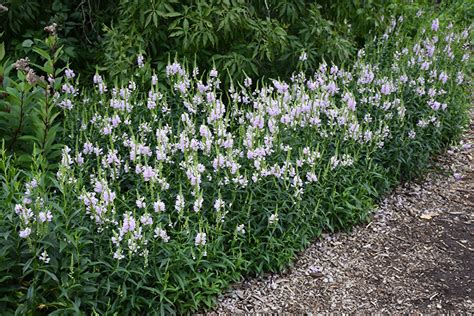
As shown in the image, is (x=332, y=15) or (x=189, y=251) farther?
(x=332, y=15)

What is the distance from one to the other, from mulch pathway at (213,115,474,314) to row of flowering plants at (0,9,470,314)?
0.45ft

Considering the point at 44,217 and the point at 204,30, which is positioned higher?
the point at 204,30

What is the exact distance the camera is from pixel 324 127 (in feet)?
15.0

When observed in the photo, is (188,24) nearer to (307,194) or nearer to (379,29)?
(307,194)

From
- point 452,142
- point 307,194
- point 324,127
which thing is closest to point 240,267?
point 307,194

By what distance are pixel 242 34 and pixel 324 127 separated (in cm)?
116

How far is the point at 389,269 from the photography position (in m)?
4.05

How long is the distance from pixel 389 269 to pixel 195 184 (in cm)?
148

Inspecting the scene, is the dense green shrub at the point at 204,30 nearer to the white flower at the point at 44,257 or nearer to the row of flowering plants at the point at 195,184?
the row of flowering plants at the point at 195,184

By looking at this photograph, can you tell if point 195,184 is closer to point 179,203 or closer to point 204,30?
point 179,203

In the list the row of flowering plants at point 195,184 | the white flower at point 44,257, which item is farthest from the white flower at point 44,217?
the white flower at point 44,257

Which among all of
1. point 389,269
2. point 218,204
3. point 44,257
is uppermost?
point 218,204

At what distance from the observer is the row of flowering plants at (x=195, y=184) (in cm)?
317

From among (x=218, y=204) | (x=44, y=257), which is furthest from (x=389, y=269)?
(x=44, y=257)
